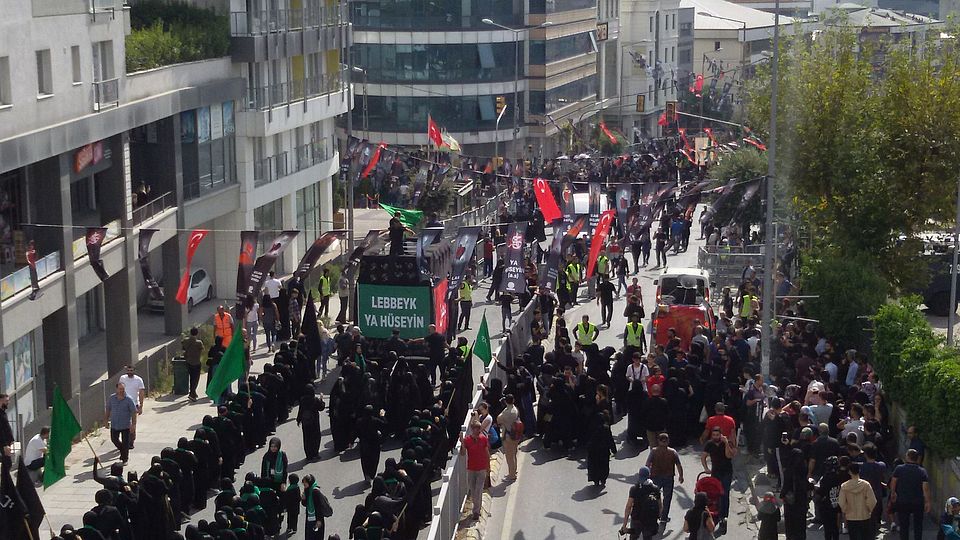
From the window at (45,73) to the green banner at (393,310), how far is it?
250 inches

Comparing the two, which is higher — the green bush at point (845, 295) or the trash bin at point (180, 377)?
the green bush at point (845, 295)

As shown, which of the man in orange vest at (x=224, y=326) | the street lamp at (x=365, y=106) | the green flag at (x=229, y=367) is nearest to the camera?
the green flag at (x=229, y=367)

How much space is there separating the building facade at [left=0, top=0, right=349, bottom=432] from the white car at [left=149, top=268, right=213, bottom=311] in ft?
0.27

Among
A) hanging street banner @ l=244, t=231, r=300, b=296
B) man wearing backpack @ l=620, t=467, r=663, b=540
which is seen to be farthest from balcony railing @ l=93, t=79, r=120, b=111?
man wearing backpack @ l=620, t=467, r=663, b=540

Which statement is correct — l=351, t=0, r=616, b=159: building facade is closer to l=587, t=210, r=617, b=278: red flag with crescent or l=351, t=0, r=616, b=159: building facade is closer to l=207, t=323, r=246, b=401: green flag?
l=587, t=210, r=617, b=278: red flag with crescent

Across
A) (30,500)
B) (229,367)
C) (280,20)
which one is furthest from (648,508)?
(280,20)

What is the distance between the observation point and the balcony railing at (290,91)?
39.1 metres

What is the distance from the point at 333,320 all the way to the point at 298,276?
4392 mm

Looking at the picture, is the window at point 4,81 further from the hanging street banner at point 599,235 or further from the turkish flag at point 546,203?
the hanging street banner at point 599,235

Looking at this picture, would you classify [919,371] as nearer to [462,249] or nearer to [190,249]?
[462,249]

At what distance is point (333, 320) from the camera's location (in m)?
34.3

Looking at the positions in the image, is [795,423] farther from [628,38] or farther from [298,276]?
[628,38]

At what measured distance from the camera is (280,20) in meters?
40.3

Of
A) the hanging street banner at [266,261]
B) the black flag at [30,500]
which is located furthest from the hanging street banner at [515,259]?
the black flag at [30,500]
